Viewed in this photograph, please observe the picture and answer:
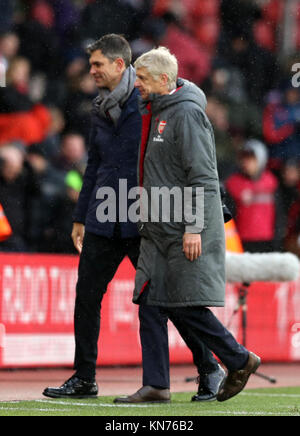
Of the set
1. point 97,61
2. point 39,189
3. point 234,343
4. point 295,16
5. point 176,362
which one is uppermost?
point 295,16

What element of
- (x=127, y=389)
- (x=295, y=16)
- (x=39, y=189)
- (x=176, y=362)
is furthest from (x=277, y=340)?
(x=295, y=16)

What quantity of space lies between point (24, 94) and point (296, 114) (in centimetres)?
440

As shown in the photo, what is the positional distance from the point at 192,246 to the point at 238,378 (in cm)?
79

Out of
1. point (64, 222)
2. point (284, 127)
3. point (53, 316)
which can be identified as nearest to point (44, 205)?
point (64, 222)

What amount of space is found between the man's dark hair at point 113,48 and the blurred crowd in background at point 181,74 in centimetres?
331

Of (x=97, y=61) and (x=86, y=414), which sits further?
(x=97, y=61)

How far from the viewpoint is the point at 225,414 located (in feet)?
19.6

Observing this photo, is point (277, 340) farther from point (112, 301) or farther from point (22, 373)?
point (22, 373)

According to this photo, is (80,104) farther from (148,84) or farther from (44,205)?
(148,84)

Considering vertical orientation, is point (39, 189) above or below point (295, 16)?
below

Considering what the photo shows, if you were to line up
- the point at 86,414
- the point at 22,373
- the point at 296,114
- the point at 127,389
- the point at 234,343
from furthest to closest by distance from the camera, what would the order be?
the point at 296,114 < the point at 22,373 < the point at 127,389 < the point at 234,343 < the point at 86,414

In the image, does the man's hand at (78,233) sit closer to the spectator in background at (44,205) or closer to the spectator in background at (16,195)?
the spectator in background at (16,195)

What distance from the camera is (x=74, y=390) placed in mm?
6898

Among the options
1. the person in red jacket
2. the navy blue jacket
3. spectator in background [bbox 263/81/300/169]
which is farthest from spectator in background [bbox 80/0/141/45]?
the navy blue jacket
